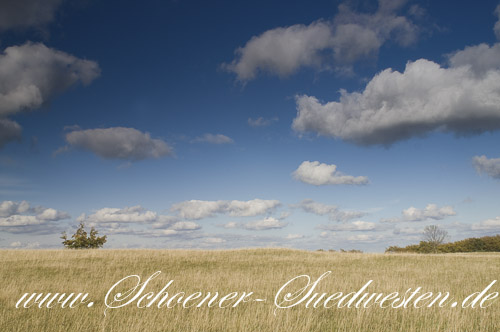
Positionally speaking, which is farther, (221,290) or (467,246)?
(467,246)

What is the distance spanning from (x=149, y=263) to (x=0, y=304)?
15.8 metres

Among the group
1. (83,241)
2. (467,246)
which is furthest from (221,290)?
(467,246)

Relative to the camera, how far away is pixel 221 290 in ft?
58.8

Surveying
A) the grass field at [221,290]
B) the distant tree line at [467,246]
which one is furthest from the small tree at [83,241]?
the distant tree line at [467,246]

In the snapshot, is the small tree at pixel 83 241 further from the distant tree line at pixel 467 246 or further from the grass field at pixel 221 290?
the distant tree line at pixel 467 246

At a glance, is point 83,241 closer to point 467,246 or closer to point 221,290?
point 221,290

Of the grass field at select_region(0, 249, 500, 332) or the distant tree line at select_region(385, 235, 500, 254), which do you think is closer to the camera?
the grass field at select_region(0, 249, 500, 332)

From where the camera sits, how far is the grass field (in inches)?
453

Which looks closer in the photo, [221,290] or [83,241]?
[221,290]

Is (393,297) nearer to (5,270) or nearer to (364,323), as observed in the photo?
(364,323)

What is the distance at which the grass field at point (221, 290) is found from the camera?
11516mm

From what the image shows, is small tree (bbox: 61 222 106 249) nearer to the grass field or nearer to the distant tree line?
the grass field

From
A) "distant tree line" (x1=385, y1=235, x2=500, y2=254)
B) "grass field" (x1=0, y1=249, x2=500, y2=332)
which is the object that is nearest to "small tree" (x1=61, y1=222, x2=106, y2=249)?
"grass field" (x1=0, y1=249, x2=500, y2=332)

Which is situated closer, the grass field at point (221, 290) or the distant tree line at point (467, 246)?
the grass field at point (221, 290)
